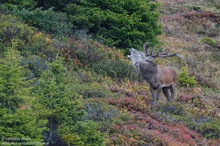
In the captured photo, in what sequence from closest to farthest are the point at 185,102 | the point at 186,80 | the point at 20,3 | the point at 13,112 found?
the point at 13,112 < the point at 185,102 < the point at 186,80 < the point at 20,3

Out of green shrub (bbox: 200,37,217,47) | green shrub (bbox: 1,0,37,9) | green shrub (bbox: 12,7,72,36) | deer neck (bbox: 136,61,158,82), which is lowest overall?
green shrub (bbox: 200,37,217,47)

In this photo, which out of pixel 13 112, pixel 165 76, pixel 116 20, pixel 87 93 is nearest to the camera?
pixel 13 112

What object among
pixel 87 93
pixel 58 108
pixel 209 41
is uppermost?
pixel 58 108

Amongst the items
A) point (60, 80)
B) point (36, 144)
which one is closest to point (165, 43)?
point (60, 80)

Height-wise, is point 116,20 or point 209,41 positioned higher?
point 116,20

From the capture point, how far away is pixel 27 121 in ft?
21.6

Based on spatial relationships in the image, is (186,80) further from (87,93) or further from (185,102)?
(87,93)

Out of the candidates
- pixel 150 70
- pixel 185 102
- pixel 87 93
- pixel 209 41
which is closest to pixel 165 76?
pixel 150 70

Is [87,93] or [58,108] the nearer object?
[58,108]

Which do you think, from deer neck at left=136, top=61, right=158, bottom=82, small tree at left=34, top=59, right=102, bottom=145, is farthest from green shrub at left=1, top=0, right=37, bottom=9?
small tree at left=34, top=59, right=102, bottom=145

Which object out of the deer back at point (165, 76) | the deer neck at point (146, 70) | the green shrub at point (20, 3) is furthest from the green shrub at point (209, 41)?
the deer neck at point (146, 70)

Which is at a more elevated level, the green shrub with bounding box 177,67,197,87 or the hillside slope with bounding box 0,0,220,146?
the hillside slope with bounding box 0,0,220,146

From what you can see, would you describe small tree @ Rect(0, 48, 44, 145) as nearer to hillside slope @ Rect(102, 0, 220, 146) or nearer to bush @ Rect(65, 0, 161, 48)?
hillside slope @ Rect(102, 0, 220, 146)

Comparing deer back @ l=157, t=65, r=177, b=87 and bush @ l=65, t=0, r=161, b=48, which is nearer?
deer back @ l=157, t=65, r=177, b=87
